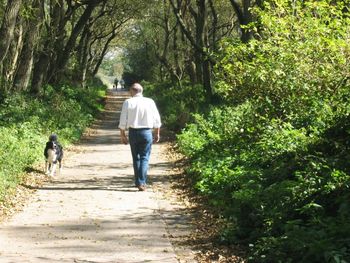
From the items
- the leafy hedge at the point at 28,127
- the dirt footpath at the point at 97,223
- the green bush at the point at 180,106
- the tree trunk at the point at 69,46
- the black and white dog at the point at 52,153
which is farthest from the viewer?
the tree trunk at the point at 69,46

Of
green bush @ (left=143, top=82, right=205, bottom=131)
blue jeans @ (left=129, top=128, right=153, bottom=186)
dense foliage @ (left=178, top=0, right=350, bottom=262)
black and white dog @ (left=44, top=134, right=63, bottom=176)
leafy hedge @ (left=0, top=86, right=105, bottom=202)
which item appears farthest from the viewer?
green bush @ (left=143, top=82, right=205, bottom=131)

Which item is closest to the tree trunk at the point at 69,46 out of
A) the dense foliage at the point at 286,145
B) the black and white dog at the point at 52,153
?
the dense foliage at the point at 286,145

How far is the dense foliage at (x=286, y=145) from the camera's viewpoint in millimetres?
5727

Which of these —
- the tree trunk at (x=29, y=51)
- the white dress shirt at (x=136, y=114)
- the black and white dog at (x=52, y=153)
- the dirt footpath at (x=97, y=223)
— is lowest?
the dirt footpath at (x=97, y=223)

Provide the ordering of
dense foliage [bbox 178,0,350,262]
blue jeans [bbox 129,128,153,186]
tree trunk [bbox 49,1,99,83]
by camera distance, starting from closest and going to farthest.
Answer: dense foliage [bbox 178,0,350,262] → blue jeans [bbox 129,128,153,186] → tree trunk [bbox 49,1,99,83]

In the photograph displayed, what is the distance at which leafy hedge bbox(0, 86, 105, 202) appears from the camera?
34.7 ft

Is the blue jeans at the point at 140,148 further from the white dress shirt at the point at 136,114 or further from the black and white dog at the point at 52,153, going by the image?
the black and white dog at the point at 52,153

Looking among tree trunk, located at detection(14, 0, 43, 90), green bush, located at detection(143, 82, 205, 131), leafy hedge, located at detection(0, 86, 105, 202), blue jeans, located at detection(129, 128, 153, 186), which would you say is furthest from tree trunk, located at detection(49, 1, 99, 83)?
blue jeans, located at detection(129, 128, 153, 186)

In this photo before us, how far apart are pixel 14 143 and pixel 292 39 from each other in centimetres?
665

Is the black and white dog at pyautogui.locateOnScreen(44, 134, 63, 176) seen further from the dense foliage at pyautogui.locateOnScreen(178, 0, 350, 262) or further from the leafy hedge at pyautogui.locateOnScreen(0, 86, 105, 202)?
the dense foliage at pyautogui.locateOnScreen(178, 0, 350, 262)

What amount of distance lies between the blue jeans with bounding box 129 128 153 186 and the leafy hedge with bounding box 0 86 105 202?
87.9 inches

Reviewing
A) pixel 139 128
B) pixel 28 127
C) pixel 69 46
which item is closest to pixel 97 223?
pixel 139 128

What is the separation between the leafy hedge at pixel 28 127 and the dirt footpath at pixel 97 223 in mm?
735

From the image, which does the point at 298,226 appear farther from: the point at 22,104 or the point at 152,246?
the point at 22,104
